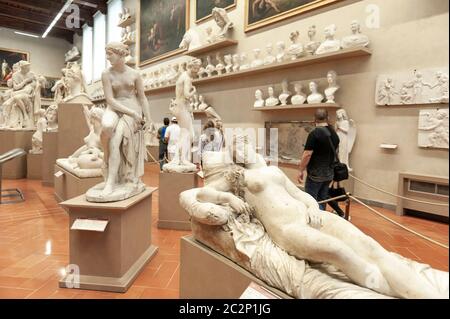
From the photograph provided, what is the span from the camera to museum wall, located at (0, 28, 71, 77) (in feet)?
61.2

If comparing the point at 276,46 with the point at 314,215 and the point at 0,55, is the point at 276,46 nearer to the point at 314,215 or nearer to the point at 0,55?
the point at 314,215

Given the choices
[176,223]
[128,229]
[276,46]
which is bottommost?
[176,223]

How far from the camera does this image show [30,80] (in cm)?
879

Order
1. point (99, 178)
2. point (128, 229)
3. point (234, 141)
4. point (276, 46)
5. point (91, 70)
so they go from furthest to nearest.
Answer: point (91, 70) → point (276, 46) → point (99, 178) → point (128, 229) → point (234, 141)

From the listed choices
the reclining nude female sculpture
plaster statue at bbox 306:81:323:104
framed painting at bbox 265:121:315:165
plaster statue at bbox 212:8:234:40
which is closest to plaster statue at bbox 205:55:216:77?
plaster statue at bbox 212:8:234:40

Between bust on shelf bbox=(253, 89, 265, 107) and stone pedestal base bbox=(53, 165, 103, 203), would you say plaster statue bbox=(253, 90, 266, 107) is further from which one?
stone pedestal base bbox=(53, 165, 103, 203)

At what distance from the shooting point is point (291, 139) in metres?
6.86

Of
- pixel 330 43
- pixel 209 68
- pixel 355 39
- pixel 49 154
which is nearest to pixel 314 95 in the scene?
pixel 330 43

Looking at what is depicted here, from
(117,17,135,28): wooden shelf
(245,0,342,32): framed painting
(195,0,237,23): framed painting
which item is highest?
(117,17,135,28): wooden shelf

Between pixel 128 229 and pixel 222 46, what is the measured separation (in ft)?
23.4

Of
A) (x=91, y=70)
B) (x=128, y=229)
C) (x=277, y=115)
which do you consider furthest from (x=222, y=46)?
(x=91, y=70)

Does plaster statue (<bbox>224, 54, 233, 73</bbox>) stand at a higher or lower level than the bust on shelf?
higher

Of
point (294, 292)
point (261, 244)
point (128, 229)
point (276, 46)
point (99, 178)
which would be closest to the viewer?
point (294, 292)

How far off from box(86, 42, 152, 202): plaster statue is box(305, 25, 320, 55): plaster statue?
4.19 m
